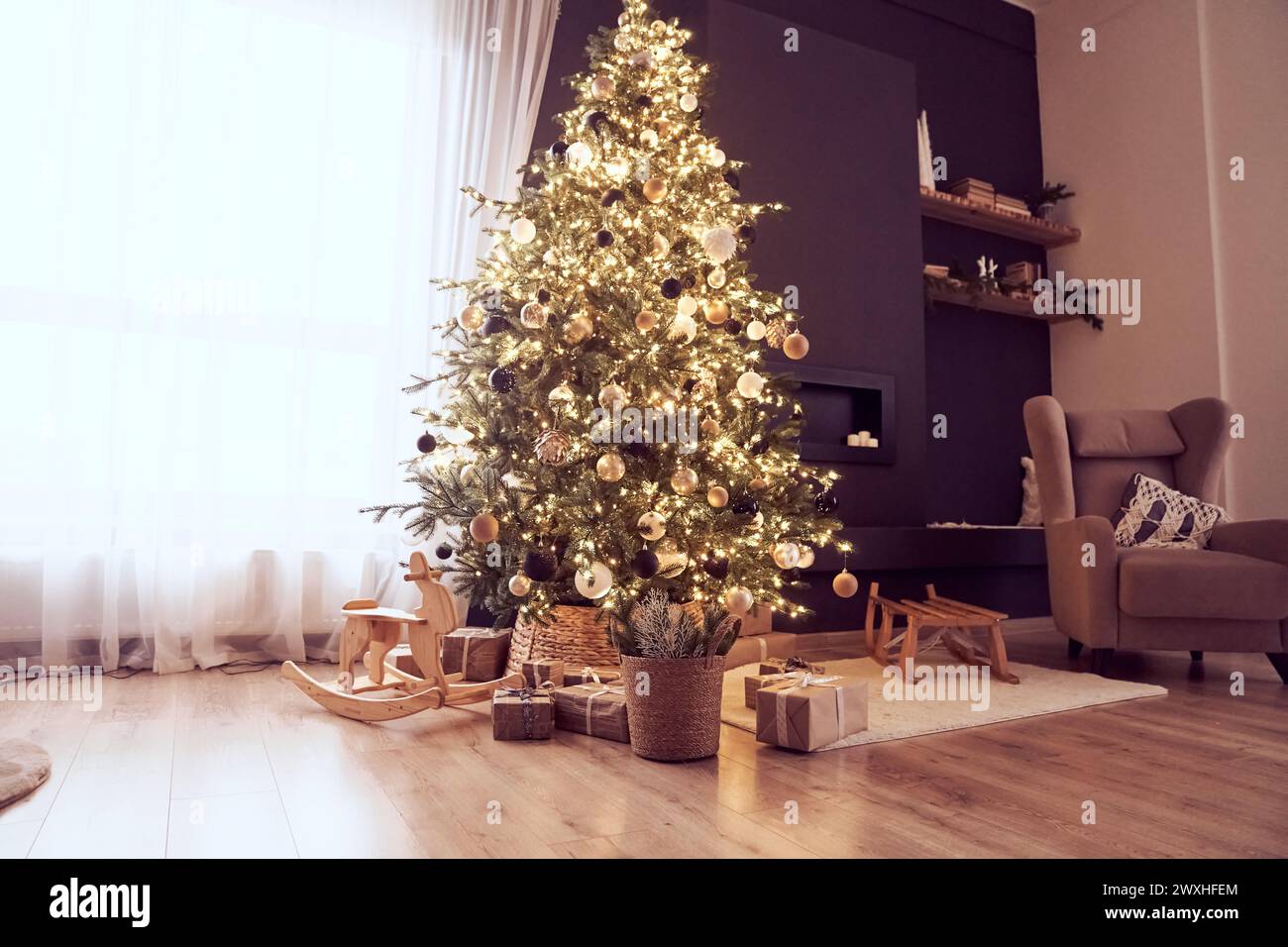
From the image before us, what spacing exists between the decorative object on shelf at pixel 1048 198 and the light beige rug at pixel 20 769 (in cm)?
553

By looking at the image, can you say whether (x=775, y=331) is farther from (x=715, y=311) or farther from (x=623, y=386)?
(x=623, y=386)

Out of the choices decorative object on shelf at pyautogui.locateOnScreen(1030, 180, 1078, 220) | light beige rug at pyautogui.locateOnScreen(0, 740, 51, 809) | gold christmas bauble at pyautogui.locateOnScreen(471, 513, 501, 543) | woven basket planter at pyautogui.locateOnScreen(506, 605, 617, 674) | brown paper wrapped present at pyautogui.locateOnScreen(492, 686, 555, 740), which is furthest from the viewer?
decorative object on shelf at pyautogui.locateOnScreen(1030, 180, 1078, 220)

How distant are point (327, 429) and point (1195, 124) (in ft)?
15.7

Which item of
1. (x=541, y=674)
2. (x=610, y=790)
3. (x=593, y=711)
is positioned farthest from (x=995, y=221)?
(x=610, y=790)

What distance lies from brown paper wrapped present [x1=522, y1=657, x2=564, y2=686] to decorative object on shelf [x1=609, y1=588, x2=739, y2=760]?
530 millimetres

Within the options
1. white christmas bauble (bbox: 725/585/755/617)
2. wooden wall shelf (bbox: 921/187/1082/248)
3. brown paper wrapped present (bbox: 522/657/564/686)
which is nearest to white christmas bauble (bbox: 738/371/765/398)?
white christmas bauble (bbox: 725/585/755/617)

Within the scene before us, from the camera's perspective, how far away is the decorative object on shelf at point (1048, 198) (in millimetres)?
5250

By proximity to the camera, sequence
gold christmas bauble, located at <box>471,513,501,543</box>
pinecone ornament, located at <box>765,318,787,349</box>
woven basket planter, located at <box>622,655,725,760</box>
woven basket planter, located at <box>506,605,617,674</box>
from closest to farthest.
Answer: woven basket planter, located at <box>622,655,725,760</box> → gold christmas bauble, located at <box>471,513,501,543</box> → woven basket planter, located at <box>506,605,617,674</box> → pinecone ornament, located at <box>765,318,787,349</box>

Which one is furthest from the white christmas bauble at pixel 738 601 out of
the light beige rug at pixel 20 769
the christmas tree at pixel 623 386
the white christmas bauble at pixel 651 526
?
the light beige rug at pixel 20 769

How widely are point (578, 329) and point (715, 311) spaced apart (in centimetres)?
49

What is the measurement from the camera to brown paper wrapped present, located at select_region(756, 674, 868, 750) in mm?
1991

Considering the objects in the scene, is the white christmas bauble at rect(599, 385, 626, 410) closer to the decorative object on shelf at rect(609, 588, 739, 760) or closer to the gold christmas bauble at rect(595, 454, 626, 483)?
the gold christmas bauble at rect(595, 454, 626, 483)

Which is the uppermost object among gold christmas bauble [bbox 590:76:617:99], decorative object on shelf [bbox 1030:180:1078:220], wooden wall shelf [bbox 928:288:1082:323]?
decorative object on shelf [bbox 1030:180:1078:220]

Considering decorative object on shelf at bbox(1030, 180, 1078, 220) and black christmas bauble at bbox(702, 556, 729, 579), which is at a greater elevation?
decorative object on shelf at bbox(1030, 180, 1078, 220)
